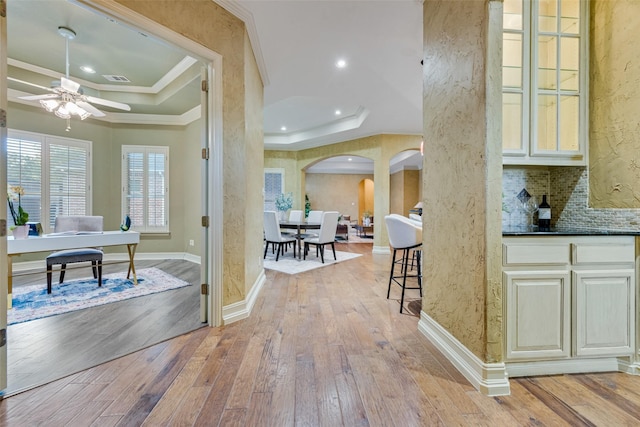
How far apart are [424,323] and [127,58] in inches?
191

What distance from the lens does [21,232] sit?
8.76ft

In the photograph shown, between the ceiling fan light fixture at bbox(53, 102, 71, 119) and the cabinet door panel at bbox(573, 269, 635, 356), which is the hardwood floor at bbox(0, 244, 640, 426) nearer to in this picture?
the cabinet door panel at bbox(573, 269, 635, 356)

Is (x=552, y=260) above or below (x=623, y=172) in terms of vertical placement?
below

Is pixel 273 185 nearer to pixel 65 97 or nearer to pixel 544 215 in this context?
pixel 65 97

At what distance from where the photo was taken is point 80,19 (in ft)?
9.17

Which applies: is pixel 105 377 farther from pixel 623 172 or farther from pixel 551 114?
pixel 623 172

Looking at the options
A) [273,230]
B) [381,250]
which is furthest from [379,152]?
[273,230]

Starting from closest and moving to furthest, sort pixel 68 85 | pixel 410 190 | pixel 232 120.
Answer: pixel 232 120, pixel 68 85, pixel 410 190

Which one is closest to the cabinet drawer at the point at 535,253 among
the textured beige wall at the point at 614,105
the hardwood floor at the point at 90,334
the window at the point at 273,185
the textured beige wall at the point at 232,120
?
the textured beige wall at the point at 614,105

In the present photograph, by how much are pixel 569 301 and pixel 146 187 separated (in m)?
6.29

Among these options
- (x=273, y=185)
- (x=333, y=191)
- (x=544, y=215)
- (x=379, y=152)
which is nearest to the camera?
(x=544, y=215)

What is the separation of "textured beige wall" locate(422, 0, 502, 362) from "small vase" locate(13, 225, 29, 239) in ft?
13.2

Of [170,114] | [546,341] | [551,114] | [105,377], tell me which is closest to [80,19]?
[170,114]

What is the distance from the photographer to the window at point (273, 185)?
8.40 metres
